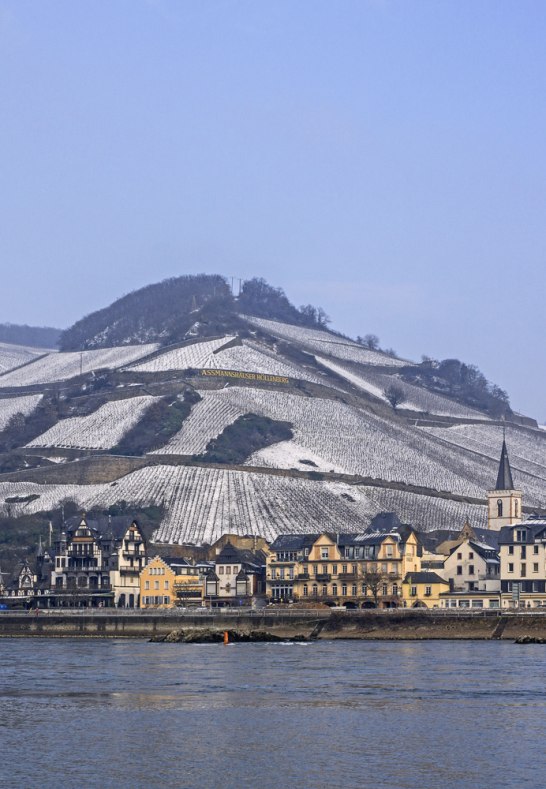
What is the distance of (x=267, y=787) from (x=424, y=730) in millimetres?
10227

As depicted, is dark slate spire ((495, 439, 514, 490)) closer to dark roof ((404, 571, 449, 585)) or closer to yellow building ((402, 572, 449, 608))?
dark roof ((404, 571, 449, 585))

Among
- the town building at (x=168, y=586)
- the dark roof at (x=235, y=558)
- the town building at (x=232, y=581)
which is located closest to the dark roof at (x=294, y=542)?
the town building at (x=232, y=581)

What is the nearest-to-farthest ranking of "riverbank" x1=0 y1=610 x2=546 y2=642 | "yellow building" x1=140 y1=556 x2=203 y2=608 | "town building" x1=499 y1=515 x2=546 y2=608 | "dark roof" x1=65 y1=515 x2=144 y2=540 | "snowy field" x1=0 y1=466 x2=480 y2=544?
"riverbank" x1=0 y1=610 x2=546 y2=642
"town building" x1=499 y1=515 x2=546 y2=608
"yellow building" x1=140 y1=556 x2=203 y2=608
"dark roof" x1=65 y1=515 x2=144 y2=540
"snowy field" x1=0 y1=466 x2=480 y2=544

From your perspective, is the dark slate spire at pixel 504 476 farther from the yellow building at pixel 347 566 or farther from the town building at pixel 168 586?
the town building at pixel 168 586

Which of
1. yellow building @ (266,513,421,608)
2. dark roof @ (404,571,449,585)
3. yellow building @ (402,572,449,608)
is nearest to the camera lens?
yellow building @ (402,572,449,608)

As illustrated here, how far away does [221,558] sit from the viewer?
133250mm

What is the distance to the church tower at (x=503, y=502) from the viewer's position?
6033 inches

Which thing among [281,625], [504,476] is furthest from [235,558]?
[504,476]

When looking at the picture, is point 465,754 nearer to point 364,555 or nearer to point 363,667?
point 363,667

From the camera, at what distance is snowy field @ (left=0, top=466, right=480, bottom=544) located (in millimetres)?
158125

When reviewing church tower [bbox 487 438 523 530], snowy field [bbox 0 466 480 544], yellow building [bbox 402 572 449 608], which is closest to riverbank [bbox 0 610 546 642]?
yellow building [bbox 402 572 449 608]

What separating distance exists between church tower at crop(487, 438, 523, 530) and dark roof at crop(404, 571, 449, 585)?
31.9 meters

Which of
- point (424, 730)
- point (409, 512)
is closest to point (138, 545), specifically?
point (409, 512)

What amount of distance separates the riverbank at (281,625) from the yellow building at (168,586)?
12.9 m
